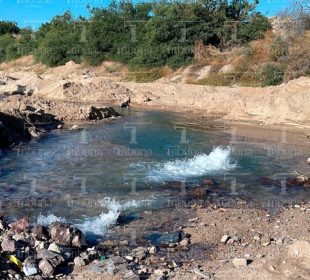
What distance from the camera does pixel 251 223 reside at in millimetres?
8906

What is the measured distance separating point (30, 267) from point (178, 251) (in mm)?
2468

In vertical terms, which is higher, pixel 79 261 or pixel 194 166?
pixel 194 166

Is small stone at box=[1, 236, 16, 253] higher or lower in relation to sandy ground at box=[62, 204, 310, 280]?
higher

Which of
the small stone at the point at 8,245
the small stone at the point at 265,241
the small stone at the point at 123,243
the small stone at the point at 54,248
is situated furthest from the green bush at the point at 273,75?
the small stone at the point at 8,245

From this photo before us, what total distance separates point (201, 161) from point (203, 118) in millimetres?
9638

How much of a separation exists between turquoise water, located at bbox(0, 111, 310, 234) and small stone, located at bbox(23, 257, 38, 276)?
89.9 inches

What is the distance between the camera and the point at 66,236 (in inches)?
Answer: 302

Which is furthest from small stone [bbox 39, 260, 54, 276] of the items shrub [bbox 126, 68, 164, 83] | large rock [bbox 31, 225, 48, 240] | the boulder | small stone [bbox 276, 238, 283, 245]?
shrub [bbox 126, 68, 164, 83]

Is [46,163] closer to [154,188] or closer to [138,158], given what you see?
[138,158]

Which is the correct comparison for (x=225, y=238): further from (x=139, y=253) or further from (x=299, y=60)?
(x=299, y=60)

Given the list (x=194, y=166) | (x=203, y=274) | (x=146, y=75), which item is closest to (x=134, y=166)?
(x=194, y=166)

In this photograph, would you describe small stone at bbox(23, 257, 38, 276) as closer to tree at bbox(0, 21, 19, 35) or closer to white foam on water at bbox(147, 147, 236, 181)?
white foam on water at bbox(147, 147, 236, 181)

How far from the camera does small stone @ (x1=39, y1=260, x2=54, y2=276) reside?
6542 mm

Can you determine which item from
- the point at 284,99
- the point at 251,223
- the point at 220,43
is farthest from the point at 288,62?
the point at 251,223
